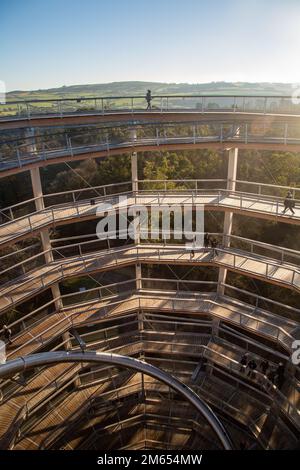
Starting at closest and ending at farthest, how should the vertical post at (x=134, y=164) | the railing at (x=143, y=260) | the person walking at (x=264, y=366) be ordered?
the railing at (x=143, y=260) < the person walking at (x=264, y=366) < the vertical post at (x=134, y=164)

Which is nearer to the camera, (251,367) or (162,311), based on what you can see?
(251,367)

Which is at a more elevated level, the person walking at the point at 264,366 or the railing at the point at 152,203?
Result: the railing at the point at 152,203

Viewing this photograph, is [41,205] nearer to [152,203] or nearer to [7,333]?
[152,203]

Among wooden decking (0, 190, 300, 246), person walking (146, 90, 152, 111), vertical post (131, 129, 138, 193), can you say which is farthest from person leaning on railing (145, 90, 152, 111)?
wooden decking (0, 190, 300, 246)

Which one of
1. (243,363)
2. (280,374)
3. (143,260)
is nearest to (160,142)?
(143,260)

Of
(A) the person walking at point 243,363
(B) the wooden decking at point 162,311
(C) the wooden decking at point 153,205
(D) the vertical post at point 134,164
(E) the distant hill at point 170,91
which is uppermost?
(E) the distant hill at point 170,91

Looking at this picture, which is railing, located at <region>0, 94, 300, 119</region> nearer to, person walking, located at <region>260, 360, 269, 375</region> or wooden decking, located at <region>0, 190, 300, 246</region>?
wooden decking, located at <region>0, 190, 300, 246</region>

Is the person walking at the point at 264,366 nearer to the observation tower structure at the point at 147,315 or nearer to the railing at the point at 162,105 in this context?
the observation tower structure at the point at 147,315

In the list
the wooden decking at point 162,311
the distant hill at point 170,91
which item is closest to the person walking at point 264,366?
the wooden decking at point 162,311

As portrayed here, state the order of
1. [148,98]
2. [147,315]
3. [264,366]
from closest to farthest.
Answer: [264,366]
[148,98]
[147,315]
